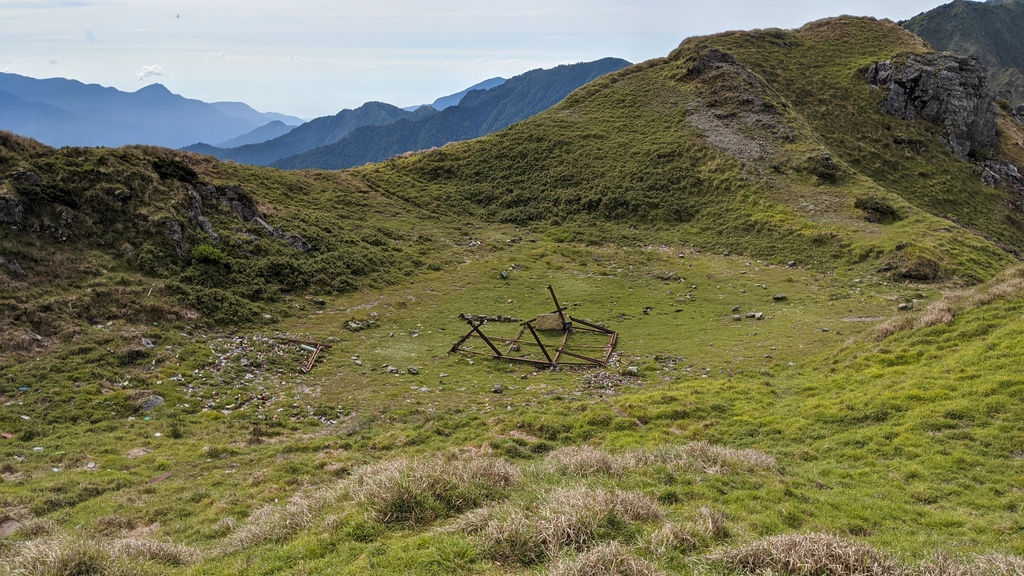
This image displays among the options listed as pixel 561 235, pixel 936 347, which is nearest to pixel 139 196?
pixel 561 235

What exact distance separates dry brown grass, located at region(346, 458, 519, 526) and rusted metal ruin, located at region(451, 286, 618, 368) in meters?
11.7

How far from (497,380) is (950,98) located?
227ft

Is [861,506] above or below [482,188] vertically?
below

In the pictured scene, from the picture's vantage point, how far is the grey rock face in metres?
22.4

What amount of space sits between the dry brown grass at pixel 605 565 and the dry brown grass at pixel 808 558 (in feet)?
3.62

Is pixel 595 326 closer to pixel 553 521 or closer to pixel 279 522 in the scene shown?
pixel 553 521

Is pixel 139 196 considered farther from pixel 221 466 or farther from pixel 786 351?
pixel 786 351

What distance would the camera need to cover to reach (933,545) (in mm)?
7332

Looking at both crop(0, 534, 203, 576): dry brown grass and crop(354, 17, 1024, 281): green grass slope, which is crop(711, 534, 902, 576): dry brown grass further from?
crop(354, 17, 1024, 281): green grass slope

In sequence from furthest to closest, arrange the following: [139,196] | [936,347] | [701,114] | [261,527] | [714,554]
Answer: [701,114]
[139,196]
[936,347]
[261,527]
[714,554]

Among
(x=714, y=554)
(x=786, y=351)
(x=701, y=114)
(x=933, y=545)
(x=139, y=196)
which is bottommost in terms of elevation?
(x=786, y=351)

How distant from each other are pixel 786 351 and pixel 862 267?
611 inches

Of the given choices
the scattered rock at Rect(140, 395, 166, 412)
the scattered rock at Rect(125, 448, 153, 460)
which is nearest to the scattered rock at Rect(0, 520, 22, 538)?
the scattered rock at Rect(125, 448, 153, 460)

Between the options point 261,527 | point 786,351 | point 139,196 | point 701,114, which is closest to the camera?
point 261,527
